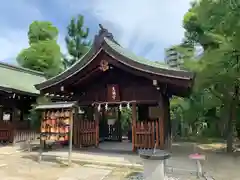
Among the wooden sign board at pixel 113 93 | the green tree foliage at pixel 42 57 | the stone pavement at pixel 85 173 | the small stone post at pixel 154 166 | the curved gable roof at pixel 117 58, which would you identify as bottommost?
the stone pavement at pixel 85 173

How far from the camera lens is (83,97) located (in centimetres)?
1181

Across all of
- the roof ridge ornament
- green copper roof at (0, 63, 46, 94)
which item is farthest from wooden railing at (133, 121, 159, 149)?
green copper roof at (0, 63, 46, 94)

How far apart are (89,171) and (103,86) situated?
4554 mm

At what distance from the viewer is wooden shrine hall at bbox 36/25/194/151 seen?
9711mm

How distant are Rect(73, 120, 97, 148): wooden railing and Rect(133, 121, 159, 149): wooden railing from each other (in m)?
2.09

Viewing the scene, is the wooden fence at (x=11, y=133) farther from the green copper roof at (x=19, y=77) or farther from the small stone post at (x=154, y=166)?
the small stone post at (x=154, y=166)

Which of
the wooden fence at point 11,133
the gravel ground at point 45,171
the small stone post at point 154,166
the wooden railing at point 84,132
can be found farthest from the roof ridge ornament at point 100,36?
the wooden fence at point 11,133

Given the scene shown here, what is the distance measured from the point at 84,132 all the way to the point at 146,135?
113 inches

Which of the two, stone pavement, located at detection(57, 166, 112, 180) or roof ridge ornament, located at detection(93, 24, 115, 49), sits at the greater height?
roof ridge ornament, located at detection(93, 24, 115, 49)

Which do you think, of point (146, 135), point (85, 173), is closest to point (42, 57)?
point (146, 135)

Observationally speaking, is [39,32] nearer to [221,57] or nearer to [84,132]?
[84,132]

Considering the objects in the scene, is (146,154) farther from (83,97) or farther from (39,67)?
(39,67)

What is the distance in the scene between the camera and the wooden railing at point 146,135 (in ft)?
32.5

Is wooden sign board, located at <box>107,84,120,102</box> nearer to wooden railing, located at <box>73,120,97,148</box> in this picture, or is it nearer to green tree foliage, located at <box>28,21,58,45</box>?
wooden railing, located at <box>73,120,97,148</box>
